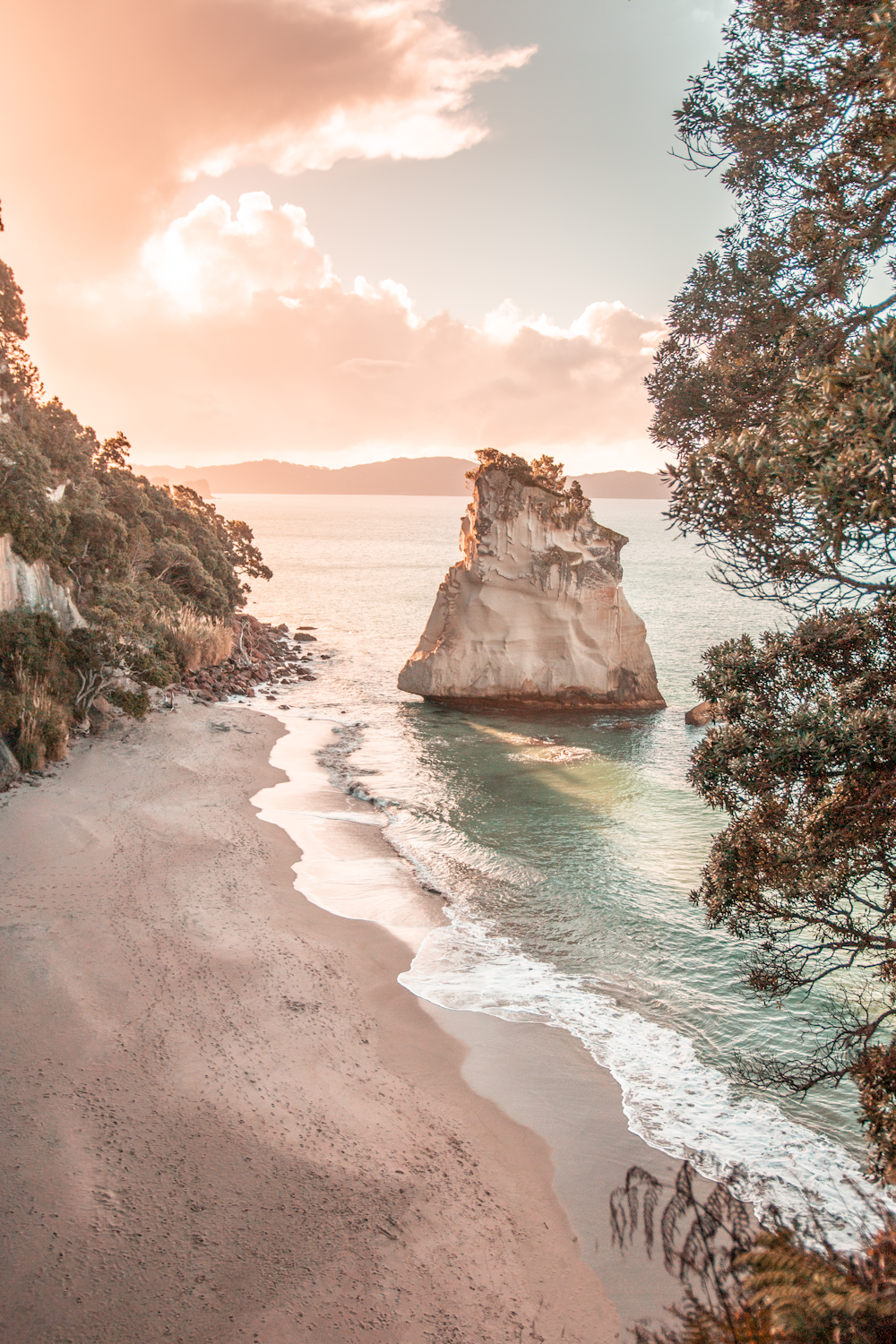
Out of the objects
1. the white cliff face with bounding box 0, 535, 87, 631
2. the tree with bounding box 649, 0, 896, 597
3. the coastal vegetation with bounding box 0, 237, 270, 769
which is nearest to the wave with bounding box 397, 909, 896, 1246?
the tree with bounding box 649, 0, 896, 597

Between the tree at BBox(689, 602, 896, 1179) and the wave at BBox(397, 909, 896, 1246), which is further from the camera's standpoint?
the wave at BBox(397, 909, 896, 1246)

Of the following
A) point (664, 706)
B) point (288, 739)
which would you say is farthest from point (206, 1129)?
Result: point (664, 706)

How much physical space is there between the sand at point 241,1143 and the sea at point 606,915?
2.02m

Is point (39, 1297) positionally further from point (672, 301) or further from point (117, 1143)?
point (672, 301)

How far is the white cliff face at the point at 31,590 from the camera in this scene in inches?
805

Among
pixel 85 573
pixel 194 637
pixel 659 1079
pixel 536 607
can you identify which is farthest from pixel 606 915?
pixel 194 637

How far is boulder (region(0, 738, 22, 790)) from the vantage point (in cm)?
1778

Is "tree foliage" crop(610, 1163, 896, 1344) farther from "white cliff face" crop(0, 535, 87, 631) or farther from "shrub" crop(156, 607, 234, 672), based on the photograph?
"shrub" crop(156, 607, 234, 672)

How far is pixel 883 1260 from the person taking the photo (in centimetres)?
460

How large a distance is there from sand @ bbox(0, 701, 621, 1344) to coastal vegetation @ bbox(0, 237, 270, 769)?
7676mm

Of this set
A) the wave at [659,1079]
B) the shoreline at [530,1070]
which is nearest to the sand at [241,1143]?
the shoreline at [530,1070]

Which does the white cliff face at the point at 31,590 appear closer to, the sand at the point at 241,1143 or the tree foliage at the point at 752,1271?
the sand at the point at 241,1143

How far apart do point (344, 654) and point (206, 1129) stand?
38.6 metres

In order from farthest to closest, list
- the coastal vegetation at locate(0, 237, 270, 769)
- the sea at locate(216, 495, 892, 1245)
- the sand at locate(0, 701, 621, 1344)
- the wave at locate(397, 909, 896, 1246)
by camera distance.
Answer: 1. the coastal vegetation at locate(0, 237, 270, 769)
2. the sea at locate(216, 495, 892, 1245)
3. the wave at locate(397, 909, 896, 1246)
4. the sand at locate(0, 701, 621, 1344)
